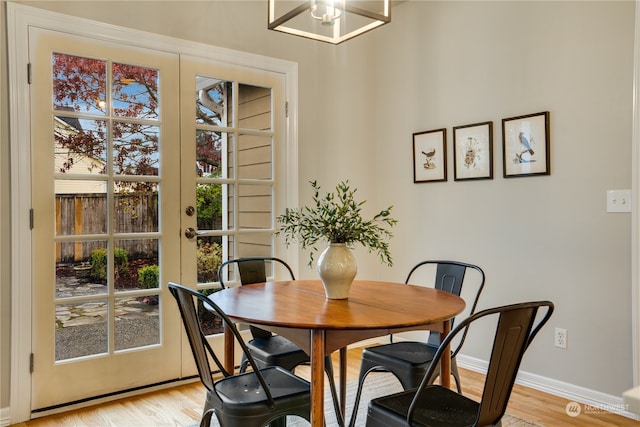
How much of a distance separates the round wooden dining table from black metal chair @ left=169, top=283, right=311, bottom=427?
0.08 meters

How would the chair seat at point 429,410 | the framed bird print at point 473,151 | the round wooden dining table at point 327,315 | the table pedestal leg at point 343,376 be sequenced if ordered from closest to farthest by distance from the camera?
1. the chair seat at point 429,410
2. the round wooden dining table at point 327,315
3. the table pedestal leg at point 343,376
4. the framed bird print at point 473,151

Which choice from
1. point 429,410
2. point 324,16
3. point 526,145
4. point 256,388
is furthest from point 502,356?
point 526,145

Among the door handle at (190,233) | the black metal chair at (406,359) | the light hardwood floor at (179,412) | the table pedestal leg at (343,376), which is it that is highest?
the door handle at (190,233)

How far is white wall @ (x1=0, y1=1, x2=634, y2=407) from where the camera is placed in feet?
8.76

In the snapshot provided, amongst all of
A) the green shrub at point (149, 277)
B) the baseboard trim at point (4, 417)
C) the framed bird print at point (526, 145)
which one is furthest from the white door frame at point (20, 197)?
the framed bird print at point (526, 145)

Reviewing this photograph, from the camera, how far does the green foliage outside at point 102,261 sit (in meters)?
2.80

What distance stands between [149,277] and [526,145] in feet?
8.04

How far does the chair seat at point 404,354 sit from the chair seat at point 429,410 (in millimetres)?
378

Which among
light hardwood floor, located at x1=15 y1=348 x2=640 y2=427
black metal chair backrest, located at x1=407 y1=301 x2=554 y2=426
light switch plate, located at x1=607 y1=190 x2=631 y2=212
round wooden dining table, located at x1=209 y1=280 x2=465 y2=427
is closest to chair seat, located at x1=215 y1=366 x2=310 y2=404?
round wooden dining table, located at x1=209 y1=280 x2=465 y2=427

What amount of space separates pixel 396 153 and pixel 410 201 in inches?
16.3

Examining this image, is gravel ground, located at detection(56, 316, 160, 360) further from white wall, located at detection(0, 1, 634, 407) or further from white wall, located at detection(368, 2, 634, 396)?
white wall, located at detection(368, 2, 634, 396)

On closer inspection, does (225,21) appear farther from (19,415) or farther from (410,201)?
(19,415)

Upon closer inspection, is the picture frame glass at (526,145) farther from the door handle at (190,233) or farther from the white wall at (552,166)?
the door handle at (190,233)

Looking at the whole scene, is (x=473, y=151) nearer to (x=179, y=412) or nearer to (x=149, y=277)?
(x=149, y=277)
